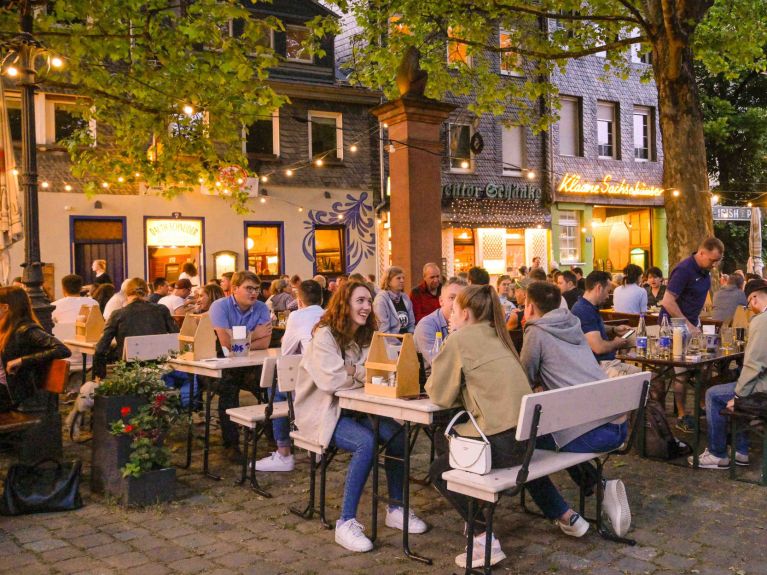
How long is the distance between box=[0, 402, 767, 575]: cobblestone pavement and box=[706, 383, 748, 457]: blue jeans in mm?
456

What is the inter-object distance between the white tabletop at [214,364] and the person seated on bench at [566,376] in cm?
230

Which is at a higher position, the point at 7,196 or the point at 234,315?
the point at 7,196

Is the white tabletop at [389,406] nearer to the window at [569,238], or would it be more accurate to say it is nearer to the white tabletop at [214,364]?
the white tabletop at [214,364]

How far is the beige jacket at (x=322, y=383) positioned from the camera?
499 cm

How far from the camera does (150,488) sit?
560cm

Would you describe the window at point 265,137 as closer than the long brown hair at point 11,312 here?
No

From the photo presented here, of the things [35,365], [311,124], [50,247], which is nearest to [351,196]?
[311,124]

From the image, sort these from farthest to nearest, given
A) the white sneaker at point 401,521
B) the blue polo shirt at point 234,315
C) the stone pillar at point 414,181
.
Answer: the stone pillar at point 414,181 → the blue polo shirt at point 234,315 → the white sneaker at point 401,521

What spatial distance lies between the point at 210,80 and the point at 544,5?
7310 millimetres

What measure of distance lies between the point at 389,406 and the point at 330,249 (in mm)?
18078

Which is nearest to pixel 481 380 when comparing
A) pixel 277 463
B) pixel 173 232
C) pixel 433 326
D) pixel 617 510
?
pixel 617 510

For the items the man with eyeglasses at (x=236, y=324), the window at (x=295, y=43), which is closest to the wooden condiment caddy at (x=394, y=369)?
the man with eyeglasses at (x=236, y=324)

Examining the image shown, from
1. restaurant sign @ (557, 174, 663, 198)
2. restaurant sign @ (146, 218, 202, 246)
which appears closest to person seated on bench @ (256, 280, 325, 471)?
restaurant sign @ (146, 218, 202, 246)

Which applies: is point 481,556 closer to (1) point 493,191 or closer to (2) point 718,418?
(2) point 718,418
